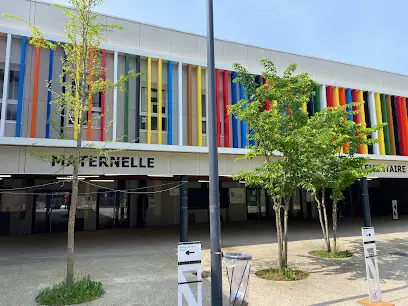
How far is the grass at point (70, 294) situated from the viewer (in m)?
6.34

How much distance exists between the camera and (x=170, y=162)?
473 inches

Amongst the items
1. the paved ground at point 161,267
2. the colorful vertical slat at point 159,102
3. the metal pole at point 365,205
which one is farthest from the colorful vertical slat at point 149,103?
the metal pole at point 365,205

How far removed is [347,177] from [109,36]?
9.72 meters

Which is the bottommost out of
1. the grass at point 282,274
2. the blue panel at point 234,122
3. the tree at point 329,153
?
the grass at point 282,274

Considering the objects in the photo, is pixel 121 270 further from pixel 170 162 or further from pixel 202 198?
pixel 202 198

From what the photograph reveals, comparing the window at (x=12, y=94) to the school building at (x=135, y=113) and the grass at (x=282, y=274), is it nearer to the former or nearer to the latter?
the school building at (x=135, y=113)

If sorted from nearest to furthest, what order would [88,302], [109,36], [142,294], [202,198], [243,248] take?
1. [88,302]
2. [142,294]
3. [109,36]
4. [243,248]
5. [202,198]

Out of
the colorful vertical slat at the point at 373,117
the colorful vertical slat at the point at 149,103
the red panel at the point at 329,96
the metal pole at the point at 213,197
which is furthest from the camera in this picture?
the colorful vertical slat at the point at 373,117

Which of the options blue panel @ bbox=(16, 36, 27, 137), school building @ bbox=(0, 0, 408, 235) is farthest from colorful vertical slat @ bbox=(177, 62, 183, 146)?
blue panel @ bbox=(16, 36, 27, 137)

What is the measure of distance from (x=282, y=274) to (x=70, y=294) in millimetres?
5134

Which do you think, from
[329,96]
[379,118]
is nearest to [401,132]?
[379,118]

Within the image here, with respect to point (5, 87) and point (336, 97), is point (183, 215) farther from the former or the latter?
point (336, 97)

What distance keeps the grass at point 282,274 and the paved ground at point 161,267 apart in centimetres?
26

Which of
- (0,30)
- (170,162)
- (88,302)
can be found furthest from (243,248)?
(0,30)
